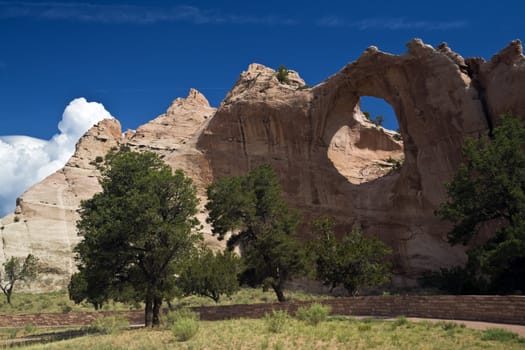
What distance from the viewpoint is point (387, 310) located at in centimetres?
2291

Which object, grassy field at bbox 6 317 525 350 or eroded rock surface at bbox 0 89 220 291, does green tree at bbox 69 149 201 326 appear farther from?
eroded rock surface at bbox 0 89 220 291

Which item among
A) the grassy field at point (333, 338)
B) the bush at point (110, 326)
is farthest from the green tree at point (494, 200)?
the bush at point (110, 326)

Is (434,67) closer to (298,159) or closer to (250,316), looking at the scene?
(298,159)

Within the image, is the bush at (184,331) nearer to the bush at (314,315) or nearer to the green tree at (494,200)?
the bush at (314,315)

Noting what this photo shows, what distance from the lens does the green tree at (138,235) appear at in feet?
80.8

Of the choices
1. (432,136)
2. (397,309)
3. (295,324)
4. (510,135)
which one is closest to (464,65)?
(432,136)

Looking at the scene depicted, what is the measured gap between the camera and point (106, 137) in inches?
2751

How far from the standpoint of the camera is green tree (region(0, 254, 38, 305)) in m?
45.0

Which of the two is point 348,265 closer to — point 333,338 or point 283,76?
point 333,338

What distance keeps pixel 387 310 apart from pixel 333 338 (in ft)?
24.1

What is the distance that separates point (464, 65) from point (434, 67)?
2.43 meters

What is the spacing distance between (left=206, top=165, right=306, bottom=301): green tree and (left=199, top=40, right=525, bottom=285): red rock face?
51.5 feet

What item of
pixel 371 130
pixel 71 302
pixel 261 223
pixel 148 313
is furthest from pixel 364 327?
pixel 371 130

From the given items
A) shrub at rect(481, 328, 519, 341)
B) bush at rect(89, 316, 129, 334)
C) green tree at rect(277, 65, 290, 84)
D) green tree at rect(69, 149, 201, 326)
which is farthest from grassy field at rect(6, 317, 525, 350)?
green tree at rect(277, 65, 290, 84)
